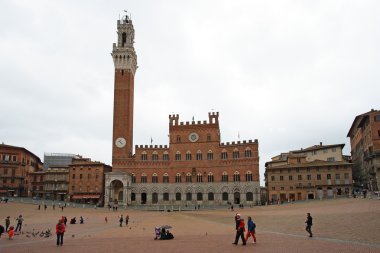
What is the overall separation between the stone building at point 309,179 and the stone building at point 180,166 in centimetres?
549

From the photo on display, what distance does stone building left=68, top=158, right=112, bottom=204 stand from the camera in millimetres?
74625

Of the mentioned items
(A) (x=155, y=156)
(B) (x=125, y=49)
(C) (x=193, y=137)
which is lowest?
(A) (x=155, y=156)

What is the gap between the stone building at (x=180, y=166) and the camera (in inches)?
2758

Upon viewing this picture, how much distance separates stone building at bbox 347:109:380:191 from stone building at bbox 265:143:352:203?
3641 mm

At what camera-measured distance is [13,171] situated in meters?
76.6

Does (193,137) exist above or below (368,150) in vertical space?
above

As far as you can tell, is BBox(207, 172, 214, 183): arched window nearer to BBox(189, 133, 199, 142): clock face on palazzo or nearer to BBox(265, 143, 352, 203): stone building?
BBox(189, 133, 199, 142): clock face on palazzo

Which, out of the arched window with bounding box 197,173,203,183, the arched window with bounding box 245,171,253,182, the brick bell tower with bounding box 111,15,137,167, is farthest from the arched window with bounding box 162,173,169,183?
the arched window with bounding box 245,171,253,182

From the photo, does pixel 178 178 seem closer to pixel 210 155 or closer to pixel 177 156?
pixel 177 156

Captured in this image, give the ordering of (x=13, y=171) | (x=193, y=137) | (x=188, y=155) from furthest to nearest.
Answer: (x=13, y=171)
(x=193, y=137)
(x=188, y=155)

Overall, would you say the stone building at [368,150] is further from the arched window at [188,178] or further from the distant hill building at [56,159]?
the distant hill building at [56,159]

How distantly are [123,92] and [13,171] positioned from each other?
30.1 meters

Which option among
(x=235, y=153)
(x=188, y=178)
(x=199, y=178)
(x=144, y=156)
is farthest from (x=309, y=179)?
(x=144, y=156)

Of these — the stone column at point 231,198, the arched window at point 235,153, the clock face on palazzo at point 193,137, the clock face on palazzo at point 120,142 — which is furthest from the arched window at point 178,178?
the clock face on palazzo at point 120,142
